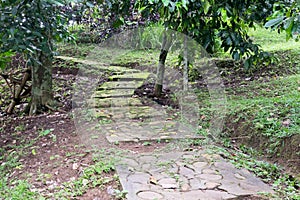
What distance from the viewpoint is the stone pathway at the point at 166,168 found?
215 centimetres

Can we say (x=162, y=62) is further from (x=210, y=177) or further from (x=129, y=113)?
(x=210, y=177)

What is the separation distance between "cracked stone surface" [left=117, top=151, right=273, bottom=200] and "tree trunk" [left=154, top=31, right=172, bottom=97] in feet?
6.05

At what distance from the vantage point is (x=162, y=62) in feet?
14.5

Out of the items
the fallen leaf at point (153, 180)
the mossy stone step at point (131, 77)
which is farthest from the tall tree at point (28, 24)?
the mossy stone step at point (131, 77)

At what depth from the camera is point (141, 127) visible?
3.58 m

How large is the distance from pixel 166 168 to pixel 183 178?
212 millimetres

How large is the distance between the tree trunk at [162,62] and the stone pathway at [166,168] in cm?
45

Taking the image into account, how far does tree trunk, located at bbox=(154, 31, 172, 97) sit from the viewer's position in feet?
14.1

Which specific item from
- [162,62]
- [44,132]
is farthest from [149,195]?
[162,62]

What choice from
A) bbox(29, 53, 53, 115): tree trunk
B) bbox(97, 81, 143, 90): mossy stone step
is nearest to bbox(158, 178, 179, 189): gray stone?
bbox(29, 53, 53, 115): tree trunk

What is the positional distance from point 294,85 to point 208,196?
8.70 ft

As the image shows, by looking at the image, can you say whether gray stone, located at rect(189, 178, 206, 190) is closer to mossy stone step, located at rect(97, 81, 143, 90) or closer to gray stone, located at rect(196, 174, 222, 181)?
gray stone, located at rect(196, 174, 222, 181)

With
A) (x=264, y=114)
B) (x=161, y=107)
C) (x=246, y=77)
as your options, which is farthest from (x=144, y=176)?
(x=246, y=77)

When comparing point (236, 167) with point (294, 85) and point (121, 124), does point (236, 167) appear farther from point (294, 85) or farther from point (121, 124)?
point (294, 85)
